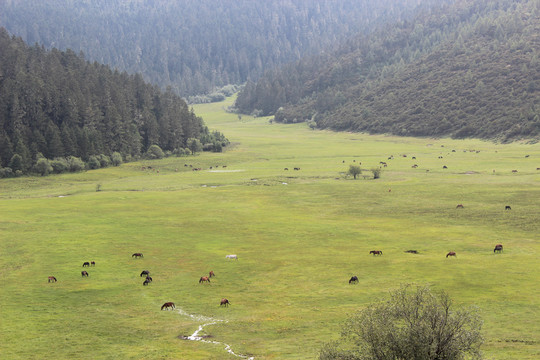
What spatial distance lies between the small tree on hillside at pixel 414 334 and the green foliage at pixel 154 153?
556 ft

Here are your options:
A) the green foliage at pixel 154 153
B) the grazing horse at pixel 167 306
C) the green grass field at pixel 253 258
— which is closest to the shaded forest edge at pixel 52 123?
the green foliage at pixel 154 153

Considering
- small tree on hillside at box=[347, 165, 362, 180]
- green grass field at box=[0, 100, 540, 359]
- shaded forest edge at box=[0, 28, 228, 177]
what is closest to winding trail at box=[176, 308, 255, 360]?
green grass field at box=[0, 100, 540, 359]

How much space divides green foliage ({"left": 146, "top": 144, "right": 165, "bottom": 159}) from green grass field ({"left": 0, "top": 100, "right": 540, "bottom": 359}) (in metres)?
55.4

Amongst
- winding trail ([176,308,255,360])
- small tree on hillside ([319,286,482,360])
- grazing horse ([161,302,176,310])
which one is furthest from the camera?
grazing horse ([161,302,176,310])

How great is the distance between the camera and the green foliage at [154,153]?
193125 millimetres

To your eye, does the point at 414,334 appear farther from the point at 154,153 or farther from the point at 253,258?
the point at 154,153

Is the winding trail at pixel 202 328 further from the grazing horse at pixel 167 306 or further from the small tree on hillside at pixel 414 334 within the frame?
the small tree on hillside at pixel 414 334

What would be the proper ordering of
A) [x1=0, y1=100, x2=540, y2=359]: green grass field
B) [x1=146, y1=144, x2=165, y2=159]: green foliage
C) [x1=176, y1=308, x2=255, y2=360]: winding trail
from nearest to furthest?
1. [x1=176, y1=308, x2=255, y2=360]: winding trail
2. [x1=0, y1=100, x2=540, y2=359]: green grass field
3. [x1=146, y1=144, x2=165, y2=159]: green foliage

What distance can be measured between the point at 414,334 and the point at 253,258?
38738 millimetres

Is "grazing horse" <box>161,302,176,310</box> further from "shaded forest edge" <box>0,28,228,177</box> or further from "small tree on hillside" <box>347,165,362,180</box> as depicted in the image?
"shaded forest edge" <box>0,28,228,177</box>

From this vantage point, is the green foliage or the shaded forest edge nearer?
the shaded forest edge

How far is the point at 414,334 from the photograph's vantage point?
2798 centimetres

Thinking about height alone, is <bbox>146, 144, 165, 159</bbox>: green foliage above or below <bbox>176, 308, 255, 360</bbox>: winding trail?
above

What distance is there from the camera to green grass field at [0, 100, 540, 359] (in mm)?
40812
